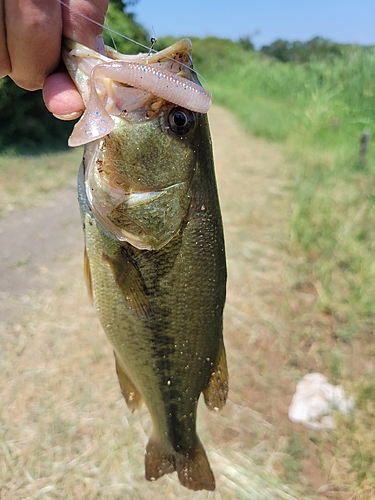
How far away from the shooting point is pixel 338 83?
492 inches

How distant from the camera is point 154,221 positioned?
1.26 meters

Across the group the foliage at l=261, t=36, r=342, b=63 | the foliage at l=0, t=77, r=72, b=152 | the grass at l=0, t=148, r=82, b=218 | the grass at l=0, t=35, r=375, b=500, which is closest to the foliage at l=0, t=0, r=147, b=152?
the foliage at l=0, t=77, r=72, b=152

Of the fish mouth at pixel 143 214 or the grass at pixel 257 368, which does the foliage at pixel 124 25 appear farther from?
the fish mouth at pixel 143 214

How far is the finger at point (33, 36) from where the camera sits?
102cm

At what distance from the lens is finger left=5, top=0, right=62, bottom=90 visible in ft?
3.33

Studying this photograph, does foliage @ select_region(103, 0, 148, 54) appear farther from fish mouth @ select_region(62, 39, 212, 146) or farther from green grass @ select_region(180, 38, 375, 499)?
fish mouth @ select_region(62, 39, 212, 146)

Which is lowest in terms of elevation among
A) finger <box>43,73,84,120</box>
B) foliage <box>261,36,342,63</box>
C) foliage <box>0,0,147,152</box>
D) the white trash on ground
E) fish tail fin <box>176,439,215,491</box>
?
the white trash on ground

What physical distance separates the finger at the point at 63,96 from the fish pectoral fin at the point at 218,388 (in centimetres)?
101

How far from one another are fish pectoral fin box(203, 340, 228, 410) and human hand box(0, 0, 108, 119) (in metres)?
1.03

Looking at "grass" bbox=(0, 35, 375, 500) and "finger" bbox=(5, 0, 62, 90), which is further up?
"finger" bbox=(5, 0, 62, 90)

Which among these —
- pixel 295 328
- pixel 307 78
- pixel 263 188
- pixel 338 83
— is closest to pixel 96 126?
pixel 295 328

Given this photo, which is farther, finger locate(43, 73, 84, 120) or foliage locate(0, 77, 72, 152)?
foliage locate(0, 77, 72, 152)

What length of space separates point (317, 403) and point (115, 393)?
1.46 meters

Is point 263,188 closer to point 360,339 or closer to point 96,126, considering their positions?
point 360,339
